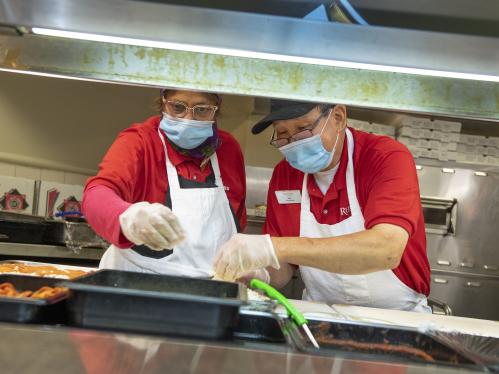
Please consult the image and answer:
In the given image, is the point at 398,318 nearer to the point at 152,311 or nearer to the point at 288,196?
the point at 288,196

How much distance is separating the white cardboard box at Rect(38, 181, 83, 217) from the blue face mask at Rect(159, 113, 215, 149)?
3178 millimetres

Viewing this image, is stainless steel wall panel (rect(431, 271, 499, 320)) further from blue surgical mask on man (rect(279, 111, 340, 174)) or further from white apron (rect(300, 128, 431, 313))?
blue surgical mask on man (rect(279, 111, 340, 174))

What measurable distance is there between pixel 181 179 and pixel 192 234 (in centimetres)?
23

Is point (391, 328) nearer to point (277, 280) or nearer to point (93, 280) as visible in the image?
point (93, 280)

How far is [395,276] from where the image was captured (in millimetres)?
1825

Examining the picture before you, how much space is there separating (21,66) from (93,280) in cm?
49

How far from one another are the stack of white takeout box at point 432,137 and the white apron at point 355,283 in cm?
226

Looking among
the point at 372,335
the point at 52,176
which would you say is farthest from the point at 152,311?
the point at 52,176

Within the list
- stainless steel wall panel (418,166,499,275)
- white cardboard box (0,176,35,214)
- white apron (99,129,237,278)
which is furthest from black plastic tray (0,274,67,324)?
white cardboard box (0,176,35,214)

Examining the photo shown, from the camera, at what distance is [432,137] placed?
13.1 feet

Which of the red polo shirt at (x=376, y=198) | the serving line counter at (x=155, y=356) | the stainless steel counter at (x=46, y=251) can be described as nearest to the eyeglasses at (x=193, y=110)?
the red polo shirt at (x=376, y=198)

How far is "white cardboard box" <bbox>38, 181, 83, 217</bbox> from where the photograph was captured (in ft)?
15.0

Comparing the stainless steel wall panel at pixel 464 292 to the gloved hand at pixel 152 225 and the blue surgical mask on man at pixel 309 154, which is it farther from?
the gloved hand at pixel 152 225

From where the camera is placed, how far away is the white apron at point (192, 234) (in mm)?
1857
